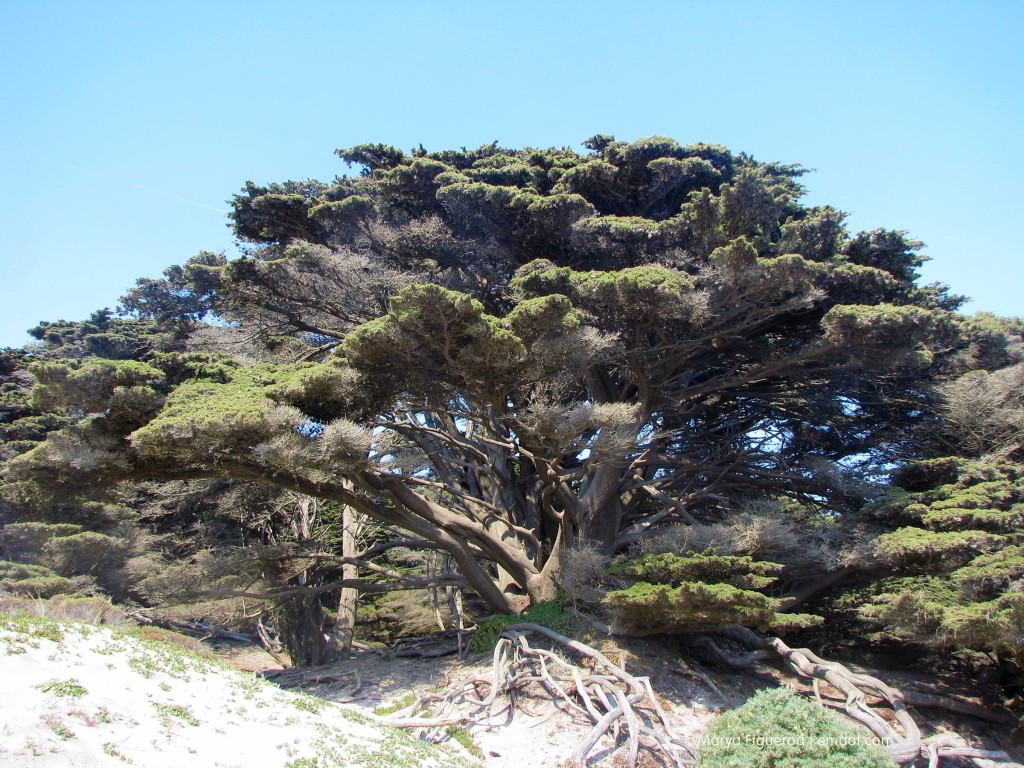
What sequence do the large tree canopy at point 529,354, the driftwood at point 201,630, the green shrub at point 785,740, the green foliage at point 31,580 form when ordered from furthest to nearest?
the driftwood at point 201,630 → the green foliage at point 31,580 → the large tree canopy at point 529,354 → the green shrub at point 785,740

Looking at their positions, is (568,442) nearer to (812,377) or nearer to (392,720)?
(392,720)

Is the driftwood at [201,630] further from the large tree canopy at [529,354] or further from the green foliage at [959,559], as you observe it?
the green foliage at [959,559]

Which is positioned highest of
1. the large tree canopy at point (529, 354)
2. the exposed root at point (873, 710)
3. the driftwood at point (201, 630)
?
the large tree canopy at point (529, 354)

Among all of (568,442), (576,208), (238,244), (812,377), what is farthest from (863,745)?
(238,244)

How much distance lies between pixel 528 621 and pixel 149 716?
7324 millimetres

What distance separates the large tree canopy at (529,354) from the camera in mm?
8945

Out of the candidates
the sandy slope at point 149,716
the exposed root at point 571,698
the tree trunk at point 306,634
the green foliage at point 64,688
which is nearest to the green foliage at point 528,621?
the exposed root at point 571,698

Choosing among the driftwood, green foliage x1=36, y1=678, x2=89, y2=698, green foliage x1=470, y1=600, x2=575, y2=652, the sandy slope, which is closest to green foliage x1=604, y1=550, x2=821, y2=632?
green foliage x1=470, y1=600, x2=575, y2=652

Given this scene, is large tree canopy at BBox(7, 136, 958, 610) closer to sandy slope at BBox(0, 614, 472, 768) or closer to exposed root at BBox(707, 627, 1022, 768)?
exposed root at BBox(707, 627, 1022, 768)

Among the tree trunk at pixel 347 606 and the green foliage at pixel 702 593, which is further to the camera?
the tree trunk at pixel 347 606

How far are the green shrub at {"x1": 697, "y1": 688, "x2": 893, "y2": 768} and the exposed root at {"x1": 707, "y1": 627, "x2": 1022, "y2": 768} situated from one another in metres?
2.34

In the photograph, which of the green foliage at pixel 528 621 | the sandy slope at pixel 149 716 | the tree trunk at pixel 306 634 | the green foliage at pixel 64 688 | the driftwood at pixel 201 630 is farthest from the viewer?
the driftwood at pixel 201 630

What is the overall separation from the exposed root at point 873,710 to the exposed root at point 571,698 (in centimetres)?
247

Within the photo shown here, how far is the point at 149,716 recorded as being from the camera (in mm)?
5004
